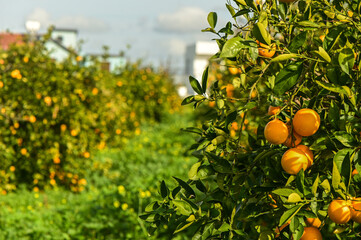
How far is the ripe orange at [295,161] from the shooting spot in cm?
106

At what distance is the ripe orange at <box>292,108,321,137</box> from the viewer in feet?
3.53

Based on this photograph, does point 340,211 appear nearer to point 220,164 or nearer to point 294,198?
point 294,198

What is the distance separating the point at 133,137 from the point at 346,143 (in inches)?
293

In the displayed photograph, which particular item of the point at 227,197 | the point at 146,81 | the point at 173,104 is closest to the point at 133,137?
the point at 146,81

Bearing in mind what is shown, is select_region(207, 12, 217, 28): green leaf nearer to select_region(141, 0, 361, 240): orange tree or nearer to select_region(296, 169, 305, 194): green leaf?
select_region(141, 0, 361, 240): orange tree

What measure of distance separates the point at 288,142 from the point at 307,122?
9cm

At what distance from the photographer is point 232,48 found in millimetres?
1020

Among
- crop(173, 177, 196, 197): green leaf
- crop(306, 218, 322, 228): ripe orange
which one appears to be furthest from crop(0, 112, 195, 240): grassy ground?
crop(306, 218, 322, 228): ripe orange

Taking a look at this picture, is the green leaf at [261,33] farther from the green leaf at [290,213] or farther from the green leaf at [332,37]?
the green leaf at [290,213]

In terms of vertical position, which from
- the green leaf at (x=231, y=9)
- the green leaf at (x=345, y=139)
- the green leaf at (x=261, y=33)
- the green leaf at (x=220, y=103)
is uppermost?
the green leaf at (x=231, y=9)

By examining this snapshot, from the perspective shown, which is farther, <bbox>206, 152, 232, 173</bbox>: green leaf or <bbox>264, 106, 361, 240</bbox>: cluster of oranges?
<bbox>206, 152, 232, 173</bbox>: green leaf

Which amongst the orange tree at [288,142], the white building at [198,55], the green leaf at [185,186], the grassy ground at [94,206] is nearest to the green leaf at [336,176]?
the orange tree at [288,142]

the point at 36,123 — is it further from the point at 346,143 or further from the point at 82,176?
the point at 346,143

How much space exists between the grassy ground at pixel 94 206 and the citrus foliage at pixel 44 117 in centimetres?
23
